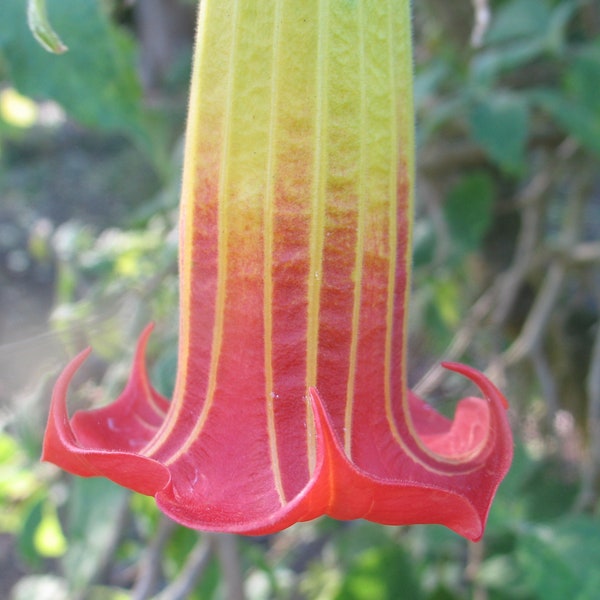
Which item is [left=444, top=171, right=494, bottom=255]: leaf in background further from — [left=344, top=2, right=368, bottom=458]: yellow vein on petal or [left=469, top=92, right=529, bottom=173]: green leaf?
[left=344, top=2, right=368, bottom=458]: yellow vein on petal

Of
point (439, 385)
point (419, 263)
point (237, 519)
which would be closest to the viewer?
point (237, 519)

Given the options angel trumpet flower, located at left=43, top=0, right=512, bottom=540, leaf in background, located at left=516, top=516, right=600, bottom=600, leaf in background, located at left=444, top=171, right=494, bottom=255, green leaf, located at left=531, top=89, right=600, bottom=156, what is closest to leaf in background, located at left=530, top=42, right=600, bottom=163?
green leaf, located at left=531, top=89, right=600, bottom=156

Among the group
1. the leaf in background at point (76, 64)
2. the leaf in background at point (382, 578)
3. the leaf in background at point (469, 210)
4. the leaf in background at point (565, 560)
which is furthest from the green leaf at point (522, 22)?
the leaf in background at point (382, 578)

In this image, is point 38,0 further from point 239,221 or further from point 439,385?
point 439,385

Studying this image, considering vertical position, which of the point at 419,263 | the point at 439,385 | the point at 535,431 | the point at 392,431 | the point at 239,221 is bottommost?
the point at 535,431

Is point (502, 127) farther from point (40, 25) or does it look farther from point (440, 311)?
point (40, 25)

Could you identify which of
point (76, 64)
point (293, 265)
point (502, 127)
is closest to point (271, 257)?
point (293, 265)

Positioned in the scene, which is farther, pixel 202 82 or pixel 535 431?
pixel 535 431

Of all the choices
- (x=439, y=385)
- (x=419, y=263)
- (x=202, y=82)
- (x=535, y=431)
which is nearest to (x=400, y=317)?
(x=202, y=82)
